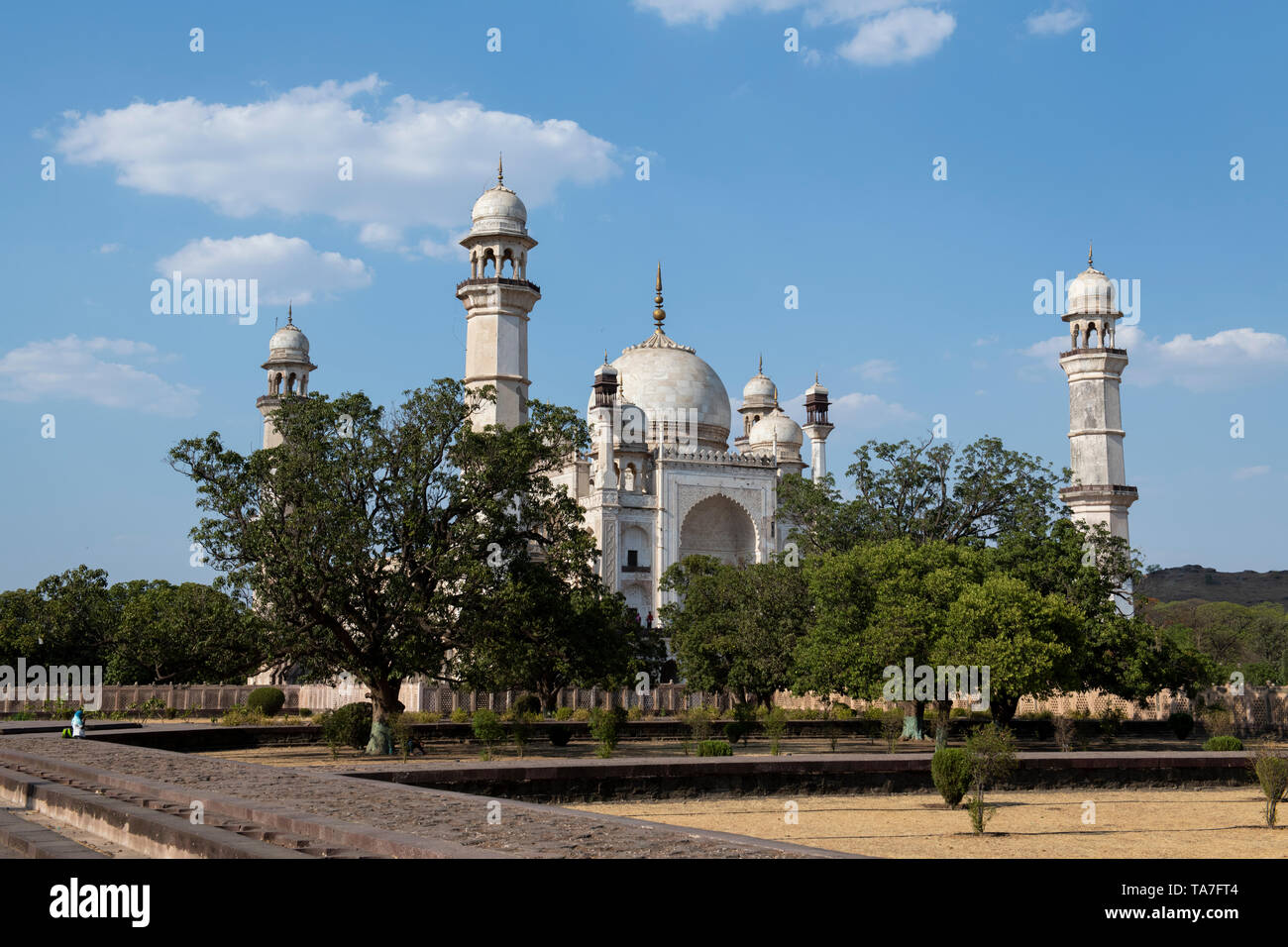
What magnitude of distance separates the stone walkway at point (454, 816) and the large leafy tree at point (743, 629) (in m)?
21.6

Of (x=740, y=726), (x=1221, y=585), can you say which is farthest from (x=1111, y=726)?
(x=1221, y=585)

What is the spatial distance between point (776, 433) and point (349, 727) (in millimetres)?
44235

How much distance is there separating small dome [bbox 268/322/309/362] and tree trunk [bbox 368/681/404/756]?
34.9 m

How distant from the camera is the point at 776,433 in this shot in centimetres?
6650

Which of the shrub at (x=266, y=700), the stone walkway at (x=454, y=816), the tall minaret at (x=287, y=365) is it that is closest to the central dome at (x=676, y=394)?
the tall minaret at (x=287, y=365)

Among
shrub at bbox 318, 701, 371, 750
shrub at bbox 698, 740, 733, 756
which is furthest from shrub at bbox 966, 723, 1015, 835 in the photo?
shrub at bbox 318, 701, 371, 750

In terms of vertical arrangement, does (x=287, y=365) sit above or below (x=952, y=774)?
above

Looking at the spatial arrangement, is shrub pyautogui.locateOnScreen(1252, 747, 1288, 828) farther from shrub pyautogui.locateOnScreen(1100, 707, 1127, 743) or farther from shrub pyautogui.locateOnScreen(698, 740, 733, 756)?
shrub pyautogui.locateOnScreen(1100, 707, 1127, 743)

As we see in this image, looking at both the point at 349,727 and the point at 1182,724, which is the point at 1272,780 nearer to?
the point at 349,727

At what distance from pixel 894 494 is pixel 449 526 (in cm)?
1809

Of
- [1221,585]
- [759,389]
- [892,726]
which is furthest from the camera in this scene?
[1221,585]
